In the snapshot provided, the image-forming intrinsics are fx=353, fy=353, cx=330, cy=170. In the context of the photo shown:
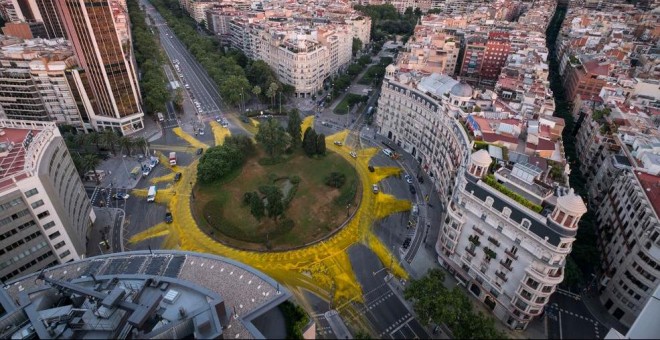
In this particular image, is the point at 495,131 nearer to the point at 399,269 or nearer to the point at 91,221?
the point at 399,269

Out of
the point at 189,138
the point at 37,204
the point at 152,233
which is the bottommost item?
the point at 152,233

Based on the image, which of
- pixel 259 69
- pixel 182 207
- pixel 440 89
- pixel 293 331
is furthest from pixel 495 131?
pixel 259 69

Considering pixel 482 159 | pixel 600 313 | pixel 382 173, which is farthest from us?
pixel 382 173

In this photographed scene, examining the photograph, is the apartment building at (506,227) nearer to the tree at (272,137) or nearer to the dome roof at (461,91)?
the dome roof at (461,91)

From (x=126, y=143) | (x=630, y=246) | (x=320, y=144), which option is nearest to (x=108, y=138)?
(x=126, y=143)

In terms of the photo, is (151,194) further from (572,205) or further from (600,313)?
(600,313)
